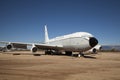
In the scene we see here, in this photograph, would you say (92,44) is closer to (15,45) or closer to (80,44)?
(80,44)

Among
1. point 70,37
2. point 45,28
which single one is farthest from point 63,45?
point 45,28

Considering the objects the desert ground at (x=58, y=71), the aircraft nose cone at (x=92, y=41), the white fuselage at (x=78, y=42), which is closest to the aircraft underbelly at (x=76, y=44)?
the white fuselage at (x=78, y=42)

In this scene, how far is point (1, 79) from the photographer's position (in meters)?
7.98

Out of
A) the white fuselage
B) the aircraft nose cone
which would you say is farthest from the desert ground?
the white fuselage

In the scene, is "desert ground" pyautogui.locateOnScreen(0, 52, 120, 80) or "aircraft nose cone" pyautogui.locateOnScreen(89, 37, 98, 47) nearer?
"desert ground" pyautogui.locateOnScreen(0, 52, 120, 80)

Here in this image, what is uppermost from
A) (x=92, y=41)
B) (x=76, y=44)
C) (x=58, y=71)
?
(x=92, y=41)

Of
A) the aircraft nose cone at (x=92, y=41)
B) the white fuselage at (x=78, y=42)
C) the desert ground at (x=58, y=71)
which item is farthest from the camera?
the white fuselage at (x=78, y=42)

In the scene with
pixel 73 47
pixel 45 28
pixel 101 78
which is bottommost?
pixel 101 78

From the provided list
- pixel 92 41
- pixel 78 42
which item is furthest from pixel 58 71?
pixel 78 42

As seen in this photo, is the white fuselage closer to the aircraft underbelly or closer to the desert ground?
the aircraft underbelly

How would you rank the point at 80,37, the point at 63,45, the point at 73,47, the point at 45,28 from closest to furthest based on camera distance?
the point at 80,37 < the point at 73,47 < the point at 63,45 < the point at 45,28

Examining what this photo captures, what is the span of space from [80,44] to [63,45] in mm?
6888

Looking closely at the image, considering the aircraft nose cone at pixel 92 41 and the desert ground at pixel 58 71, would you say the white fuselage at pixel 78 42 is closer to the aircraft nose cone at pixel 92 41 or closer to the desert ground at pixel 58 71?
the aircraft nose cone at pixel 92 41

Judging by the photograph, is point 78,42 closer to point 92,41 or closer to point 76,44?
point 76,44
